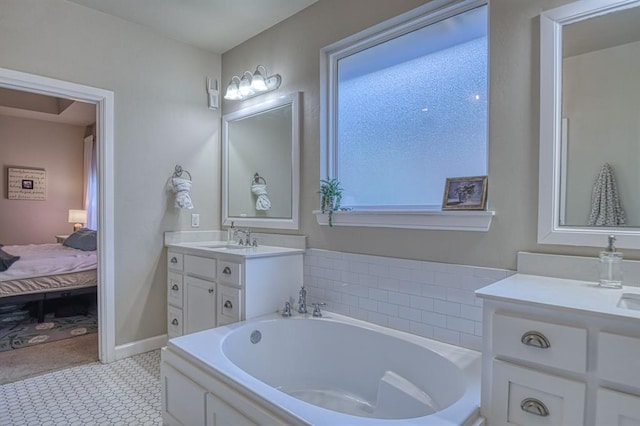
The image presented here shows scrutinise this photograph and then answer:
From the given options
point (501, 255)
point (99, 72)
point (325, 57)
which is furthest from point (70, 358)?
point (501, 255)

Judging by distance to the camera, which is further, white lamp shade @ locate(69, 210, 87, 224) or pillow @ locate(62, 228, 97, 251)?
white lamp shade @ locate(69, 210, 87, 224)

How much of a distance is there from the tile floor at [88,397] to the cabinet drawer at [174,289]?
48cm

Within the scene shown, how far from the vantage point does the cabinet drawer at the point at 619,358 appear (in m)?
1.02

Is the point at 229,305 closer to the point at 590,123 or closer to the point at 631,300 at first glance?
the point at 631,300

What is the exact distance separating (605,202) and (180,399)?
2097mm

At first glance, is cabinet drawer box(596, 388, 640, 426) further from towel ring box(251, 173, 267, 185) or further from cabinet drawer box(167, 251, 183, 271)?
cabinet drawer box(167, 251, 183, 271)

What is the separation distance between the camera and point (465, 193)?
1.91 meters

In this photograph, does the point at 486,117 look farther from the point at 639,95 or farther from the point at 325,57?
the point at 325,57

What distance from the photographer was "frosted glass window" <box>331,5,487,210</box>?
1.95 meters

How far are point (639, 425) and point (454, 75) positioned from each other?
1.69 meters

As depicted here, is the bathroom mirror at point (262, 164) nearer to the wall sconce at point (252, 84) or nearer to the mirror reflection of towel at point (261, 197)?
the mirror reflection of towel at point (261, 197)

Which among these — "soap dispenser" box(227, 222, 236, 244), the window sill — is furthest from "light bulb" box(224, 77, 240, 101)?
the window sill

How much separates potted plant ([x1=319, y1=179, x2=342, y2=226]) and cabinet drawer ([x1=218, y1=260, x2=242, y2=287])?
2.25ft

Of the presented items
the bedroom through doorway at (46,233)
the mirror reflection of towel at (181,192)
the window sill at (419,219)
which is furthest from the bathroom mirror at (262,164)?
the bedroom through doorway at (46,233)
